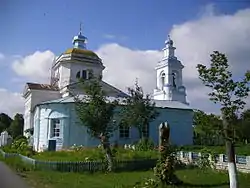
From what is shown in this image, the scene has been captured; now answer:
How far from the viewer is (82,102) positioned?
70.5 ft

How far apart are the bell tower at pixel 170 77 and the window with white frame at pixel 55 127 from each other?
2173 cm

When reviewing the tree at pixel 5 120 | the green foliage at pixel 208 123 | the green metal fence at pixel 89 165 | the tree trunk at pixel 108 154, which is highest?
the tree at pixel 5 120


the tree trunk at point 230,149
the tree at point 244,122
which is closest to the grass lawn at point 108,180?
the tree trunk at point 230,149

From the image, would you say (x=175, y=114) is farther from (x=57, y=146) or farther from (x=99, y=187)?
(x=99, y=187)

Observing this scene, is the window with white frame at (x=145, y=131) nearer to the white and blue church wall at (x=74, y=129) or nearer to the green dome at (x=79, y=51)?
the white and blue church wall at (x=74, y=129)

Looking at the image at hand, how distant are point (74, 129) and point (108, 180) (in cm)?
2055

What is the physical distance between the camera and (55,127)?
36.8m

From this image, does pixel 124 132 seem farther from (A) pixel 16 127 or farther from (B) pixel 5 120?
(B) pixel 5 120

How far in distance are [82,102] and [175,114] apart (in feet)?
68.8

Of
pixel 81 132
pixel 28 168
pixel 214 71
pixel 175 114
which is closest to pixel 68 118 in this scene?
pixel 81 132

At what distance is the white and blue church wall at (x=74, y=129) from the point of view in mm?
35531

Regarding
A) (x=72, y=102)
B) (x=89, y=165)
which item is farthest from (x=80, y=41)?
(x=89, y=165)

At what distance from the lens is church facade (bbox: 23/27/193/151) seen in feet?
118

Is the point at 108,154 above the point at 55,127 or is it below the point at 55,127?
below
